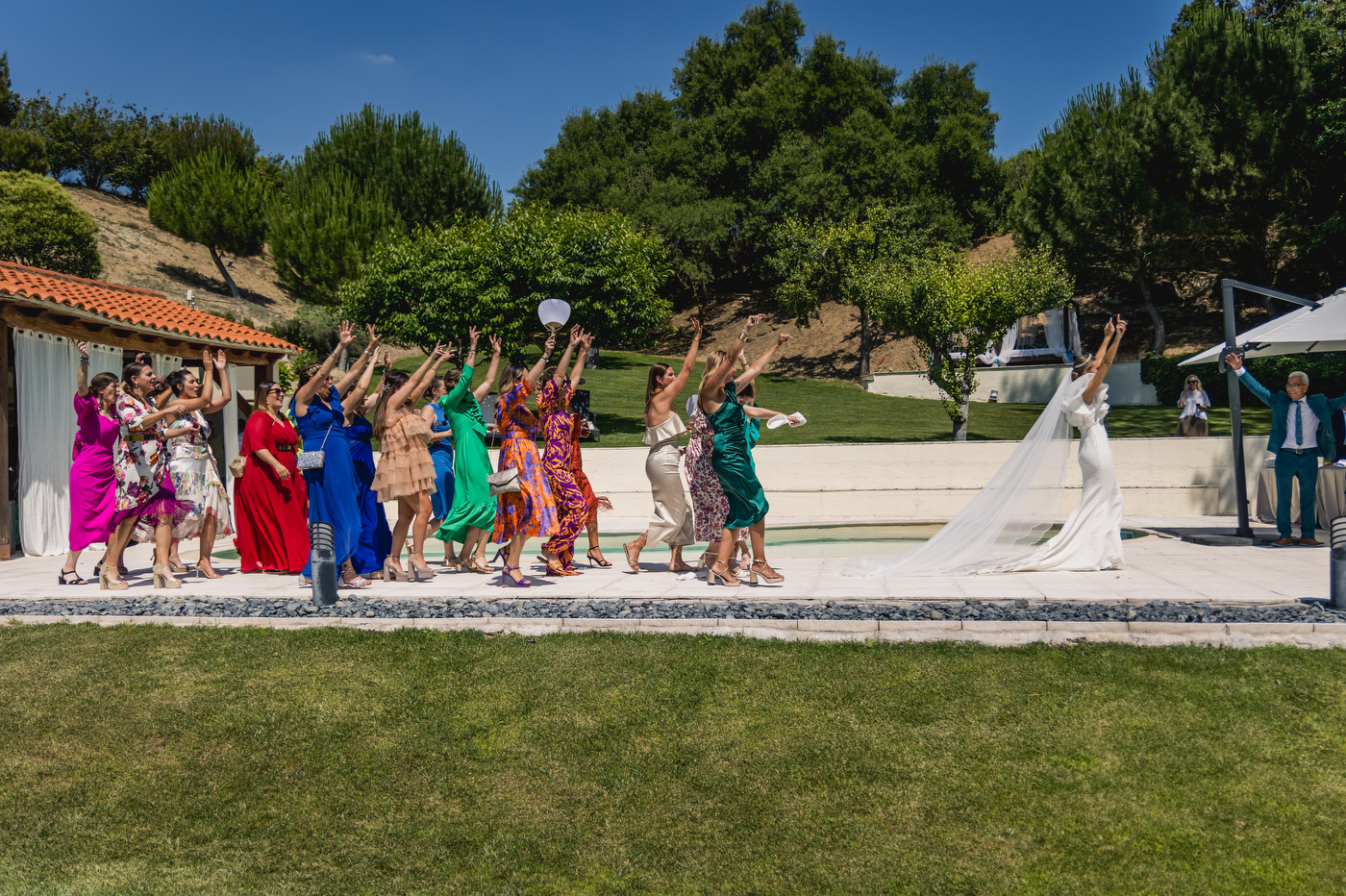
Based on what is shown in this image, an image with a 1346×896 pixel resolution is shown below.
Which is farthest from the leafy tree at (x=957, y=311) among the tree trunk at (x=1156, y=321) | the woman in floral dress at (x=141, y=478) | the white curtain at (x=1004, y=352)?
the woman in floral dress at (x=141, y=478)

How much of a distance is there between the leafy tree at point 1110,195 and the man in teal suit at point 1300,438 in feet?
77.1

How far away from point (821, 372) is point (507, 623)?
37.5 m

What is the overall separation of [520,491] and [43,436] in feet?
24.7

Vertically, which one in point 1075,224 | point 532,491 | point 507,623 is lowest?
point 507,623

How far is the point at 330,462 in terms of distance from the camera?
7324 mm

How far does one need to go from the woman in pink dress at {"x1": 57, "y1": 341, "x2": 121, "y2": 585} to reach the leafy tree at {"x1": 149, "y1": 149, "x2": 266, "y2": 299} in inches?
1663

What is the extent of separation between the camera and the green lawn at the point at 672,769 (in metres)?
3.33

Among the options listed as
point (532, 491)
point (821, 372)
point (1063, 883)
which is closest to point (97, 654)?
point (532, 491)

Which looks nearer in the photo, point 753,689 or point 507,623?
point 753,689

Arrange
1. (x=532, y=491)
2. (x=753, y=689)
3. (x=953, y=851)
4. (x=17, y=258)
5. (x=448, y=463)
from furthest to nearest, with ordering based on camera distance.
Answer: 1. (x=17, y=258)
2. (x=448, y=463)
3. (x=532, y=491)
4. (x=753, y=689)
5. (x=953, y=851)

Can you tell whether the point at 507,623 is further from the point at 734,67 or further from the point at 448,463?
the point at 734,67

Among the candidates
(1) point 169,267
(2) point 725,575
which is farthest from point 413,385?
(1) point 169,267

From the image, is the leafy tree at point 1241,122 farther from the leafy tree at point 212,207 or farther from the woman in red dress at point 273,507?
the leafy tree at point 212,207

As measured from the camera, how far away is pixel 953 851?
3361 millimetres
